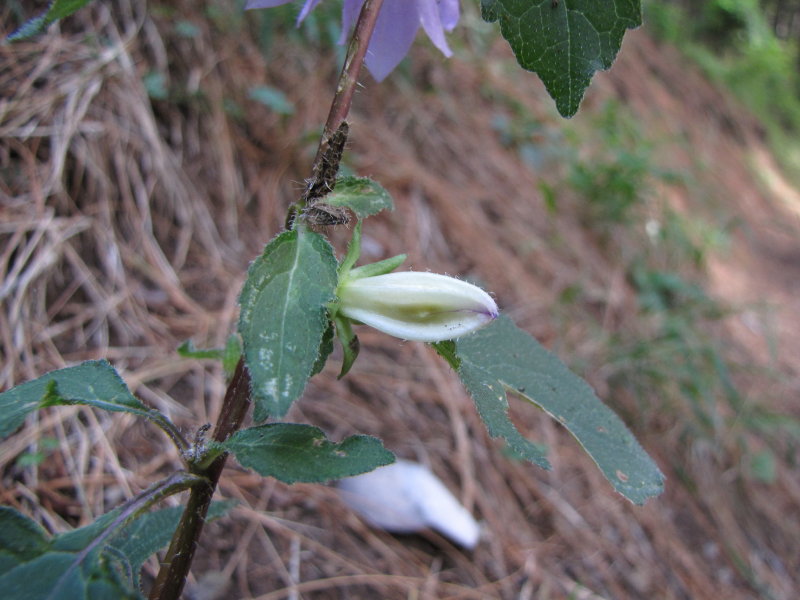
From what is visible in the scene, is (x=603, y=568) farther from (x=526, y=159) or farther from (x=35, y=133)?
(x=526, y=159)

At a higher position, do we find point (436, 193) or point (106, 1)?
point (106, 1)

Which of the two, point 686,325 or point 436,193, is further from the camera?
point 686,325

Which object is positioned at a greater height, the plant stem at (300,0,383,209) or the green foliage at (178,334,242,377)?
the plant stem at (300,0,383,209)

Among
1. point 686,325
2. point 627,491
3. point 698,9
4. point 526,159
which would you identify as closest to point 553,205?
point 526,159

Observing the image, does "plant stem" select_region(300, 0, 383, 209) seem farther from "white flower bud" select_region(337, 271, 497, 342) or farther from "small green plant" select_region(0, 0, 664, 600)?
"white flower bud" select_region(337, 271, 497, 342)

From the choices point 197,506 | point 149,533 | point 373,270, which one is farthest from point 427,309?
point 149,533

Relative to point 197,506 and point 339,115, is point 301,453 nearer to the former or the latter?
point 197,506

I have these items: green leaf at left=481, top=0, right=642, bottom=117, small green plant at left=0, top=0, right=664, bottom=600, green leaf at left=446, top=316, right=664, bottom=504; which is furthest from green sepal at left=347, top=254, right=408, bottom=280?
green leaf at left=481, top=0, right=642, bottom=117
